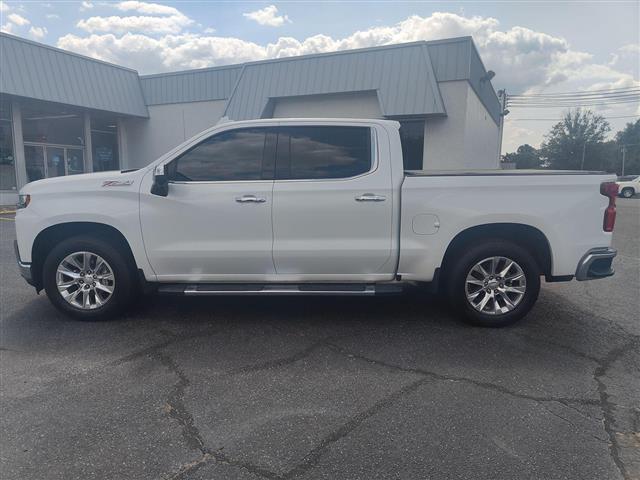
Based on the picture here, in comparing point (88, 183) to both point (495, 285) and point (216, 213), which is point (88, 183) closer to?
point (216, 213)

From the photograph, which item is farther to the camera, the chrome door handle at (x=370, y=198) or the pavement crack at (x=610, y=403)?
the chrome door handle at (x=370, y=198)

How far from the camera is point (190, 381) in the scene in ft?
12.1

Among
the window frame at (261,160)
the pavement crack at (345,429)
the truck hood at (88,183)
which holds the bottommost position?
the pavement crack at (345,429)

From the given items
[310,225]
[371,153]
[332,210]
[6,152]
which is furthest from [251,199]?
[6,152]

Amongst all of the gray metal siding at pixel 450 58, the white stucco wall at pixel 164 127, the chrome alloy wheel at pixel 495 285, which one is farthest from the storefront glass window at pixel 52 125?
the chrome alloy wheel at pixel 495 285

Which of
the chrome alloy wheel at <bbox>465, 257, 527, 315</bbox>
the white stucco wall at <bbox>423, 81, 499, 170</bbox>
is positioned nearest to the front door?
the chrome alloy wheel at <bbox>465, 257, 527, 315</bbox>

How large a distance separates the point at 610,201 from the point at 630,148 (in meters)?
88.0

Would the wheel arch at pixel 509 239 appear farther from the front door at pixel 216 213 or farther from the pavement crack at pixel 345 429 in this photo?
the front door at pixel 216 213

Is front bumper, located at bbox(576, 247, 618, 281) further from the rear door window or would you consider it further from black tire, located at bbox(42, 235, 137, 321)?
black tire, located at bbox(42, 235, 137, 321)

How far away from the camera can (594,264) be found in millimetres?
4656

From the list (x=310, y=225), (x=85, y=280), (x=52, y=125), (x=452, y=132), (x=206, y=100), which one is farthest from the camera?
(x=206, y=100)

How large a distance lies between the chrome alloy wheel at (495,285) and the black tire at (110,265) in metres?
3.50

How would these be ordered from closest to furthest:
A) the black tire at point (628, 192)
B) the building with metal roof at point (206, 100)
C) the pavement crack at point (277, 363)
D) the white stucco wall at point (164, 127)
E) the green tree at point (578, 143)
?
the pavement crack at point (277, 363) < the building with metal roof at point (206, 100) < the white stucco wall at point (164, 127) < the black tire at point (628, 192) < the green tree at point (578, 143)

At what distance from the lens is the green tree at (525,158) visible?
79375 millimetres
